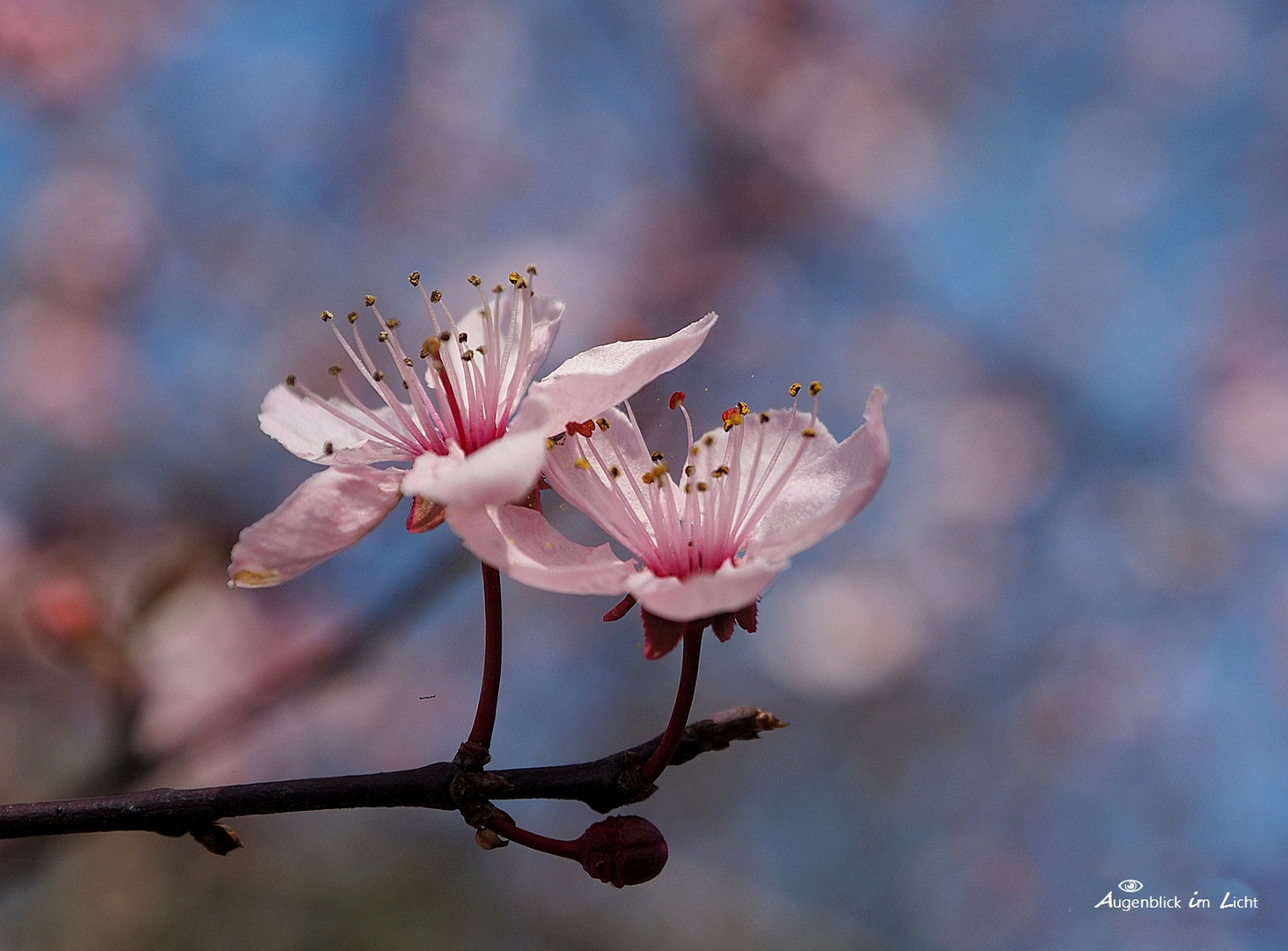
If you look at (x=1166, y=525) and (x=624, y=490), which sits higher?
(x=1166, y=525)

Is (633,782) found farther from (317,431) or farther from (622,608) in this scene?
(317,431)

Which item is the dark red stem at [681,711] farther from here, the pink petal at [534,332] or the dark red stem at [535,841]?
the pink petal at [534,332]

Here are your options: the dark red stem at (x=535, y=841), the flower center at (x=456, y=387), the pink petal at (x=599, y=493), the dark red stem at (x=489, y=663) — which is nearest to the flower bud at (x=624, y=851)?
the dark red stem at (x=535, y=841)

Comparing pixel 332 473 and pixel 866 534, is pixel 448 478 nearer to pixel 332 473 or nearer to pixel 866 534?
pixel 332 473

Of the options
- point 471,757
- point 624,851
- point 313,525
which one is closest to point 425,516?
point 313,525

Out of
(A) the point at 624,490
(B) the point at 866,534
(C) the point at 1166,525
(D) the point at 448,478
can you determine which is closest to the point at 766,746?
(B) the point at 866,534

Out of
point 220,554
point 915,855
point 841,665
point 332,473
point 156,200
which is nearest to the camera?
point 332,473
